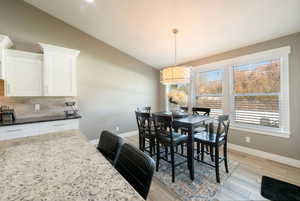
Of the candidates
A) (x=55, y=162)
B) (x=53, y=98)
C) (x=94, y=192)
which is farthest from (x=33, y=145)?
(x=53, y=98)

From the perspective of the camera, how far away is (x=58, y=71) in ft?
9.08

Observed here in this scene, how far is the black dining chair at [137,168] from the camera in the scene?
0.76 meters

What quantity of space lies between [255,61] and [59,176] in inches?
148

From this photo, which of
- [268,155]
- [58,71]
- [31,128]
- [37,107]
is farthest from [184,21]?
[37,107]

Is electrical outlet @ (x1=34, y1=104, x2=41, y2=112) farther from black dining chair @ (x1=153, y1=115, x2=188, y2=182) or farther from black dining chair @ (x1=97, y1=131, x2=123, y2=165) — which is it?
black dining chair @ (x1=153, y1=115, x2=188, y2=182)

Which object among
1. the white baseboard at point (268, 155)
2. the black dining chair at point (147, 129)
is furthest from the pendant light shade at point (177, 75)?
the white baseboard at point (268, 155)

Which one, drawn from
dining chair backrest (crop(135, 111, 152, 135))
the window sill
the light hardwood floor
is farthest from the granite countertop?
the window sill

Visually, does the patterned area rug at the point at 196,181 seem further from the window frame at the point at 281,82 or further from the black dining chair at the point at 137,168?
the black dining chair at the point at 137,168

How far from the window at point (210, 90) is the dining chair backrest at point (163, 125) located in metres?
2.01

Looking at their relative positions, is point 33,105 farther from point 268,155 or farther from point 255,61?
point 268,155

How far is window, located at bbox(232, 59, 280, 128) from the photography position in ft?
8.68

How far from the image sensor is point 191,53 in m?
3.58

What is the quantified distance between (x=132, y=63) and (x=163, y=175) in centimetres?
347

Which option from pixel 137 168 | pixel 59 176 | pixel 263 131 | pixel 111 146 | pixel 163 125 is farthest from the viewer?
pixel 263 131
